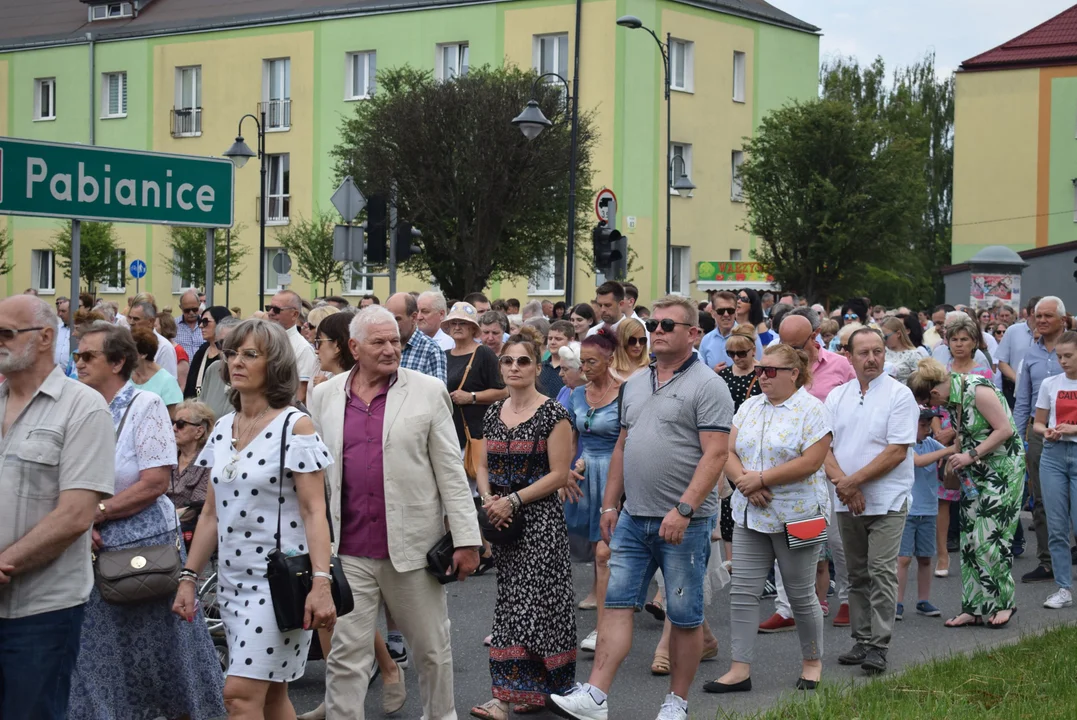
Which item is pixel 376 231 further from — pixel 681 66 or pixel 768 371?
pixel 681 66

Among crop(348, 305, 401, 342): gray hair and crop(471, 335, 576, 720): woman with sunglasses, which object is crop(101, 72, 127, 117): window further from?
crop(348, 305, 401, 342): gray hair

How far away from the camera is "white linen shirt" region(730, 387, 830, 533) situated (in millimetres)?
7941

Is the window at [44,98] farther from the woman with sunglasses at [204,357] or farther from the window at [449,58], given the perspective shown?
the woman with sunglasses at [204,357]

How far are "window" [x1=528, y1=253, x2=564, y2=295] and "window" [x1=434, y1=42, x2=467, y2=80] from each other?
731 centimetres

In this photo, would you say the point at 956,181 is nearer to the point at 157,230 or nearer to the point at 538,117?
the point at 157,230

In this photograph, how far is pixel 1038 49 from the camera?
2117 inches

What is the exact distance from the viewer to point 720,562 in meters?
9.20

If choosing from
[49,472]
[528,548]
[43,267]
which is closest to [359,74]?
[43,267]

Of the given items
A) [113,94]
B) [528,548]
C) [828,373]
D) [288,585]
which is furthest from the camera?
[113,94]

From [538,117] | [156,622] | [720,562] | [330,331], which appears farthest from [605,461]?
[538,117]

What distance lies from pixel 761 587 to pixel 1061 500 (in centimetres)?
383

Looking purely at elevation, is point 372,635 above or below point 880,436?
below

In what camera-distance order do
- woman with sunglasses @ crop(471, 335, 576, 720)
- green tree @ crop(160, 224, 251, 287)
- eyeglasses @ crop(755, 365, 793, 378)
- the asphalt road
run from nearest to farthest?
woman with sunglasses @ crop(471, 335, 576, 720) < the asphalt road < eyeglasses @ crop(755, 365, 793, 378) < green tree @ crop(160, 224, 251, 287)

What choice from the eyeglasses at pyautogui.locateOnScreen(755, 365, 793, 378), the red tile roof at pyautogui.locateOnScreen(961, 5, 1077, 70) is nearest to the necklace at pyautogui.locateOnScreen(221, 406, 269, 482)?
the eyeglasses at pyautogui.locateOnScreen(755, 365, 793, 378)
